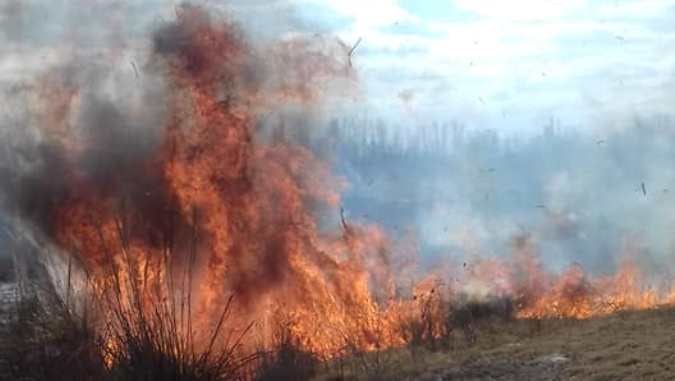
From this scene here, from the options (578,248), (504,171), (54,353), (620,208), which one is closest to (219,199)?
(54,353)

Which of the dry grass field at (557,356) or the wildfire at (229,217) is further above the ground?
the wildfire at (229,217)

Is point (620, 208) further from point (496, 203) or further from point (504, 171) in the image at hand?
point (504, 171)

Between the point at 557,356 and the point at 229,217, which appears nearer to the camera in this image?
the point at 557,356

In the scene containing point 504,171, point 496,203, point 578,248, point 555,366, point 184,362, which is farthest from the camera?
point 504,171

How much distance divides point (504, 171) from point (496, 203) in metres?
4.44

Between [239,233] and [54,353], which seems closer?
[54,353]

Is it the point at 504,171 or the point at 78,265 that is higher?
the point at 504,171

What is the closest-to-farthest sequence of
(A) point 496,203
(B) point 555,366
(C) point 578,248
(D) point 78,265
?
(B) point 555,366 → (D) point 78,265 → (C) point 578,248 → (A) point 496,203

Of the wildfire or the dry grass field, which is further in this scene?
the wildfire

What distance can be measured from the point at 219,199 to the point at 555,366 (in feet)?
24.6

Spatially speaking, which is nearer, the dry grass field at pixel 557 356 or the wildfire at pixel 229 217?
the dry grass field at pixel 557 356

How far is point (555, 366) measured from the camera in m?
12.7

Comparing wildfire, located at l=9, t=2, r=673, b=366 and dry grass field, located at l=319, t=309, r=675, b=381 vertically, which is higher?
wildfire, located at l=9, t=2, r=673, b=366

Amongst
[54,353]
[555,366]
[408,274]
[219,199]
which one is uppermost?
[219,199]
